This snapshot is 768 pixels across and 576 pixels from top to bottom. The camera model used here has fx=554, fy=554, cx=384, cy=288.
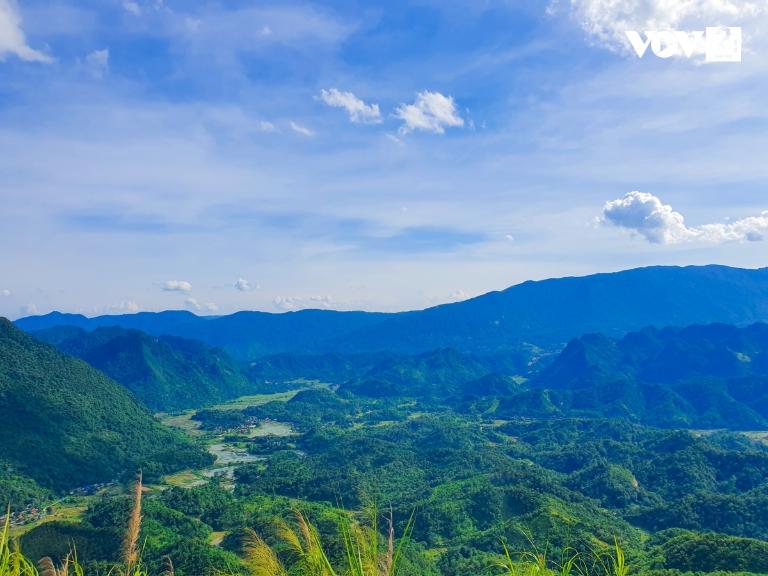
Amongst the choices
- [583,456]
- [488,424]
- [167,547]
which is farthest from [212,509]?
[488,424]

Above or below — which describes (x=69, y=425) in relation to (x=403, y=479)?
above

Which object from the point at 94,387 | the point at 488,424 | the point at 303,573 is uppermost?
the point at 303,573

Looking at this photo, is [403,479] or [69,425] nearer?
[403,479]

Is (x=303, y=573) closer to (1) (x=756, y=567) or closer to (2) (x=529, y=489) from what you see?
(1) (x=756, y=567)

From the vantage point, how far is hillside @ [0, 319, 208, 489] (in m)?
113

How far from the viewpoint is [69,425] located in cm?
12644

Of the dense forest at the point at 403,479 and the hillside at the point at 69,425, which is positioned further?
the hillside at the point at 69,425

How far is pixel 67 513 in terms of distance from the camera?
296ft

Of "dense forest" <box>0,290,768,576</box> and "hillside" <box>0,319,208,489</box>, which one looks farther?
"hillside" <box>0,319,208,489</box>

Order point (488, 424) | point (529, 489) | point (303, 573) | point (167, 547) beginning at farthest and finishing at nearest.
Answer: point (488, 424) < point (529, 489) < point (167, 547) < point (303, 573)

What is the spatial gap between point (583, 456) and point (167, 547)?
9503 cm

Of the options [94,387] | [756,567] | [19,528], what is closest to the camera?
[756,567]

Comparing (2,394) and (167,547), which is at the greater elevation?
(2,394)

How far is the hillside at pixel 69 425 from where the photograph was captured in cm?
11275
